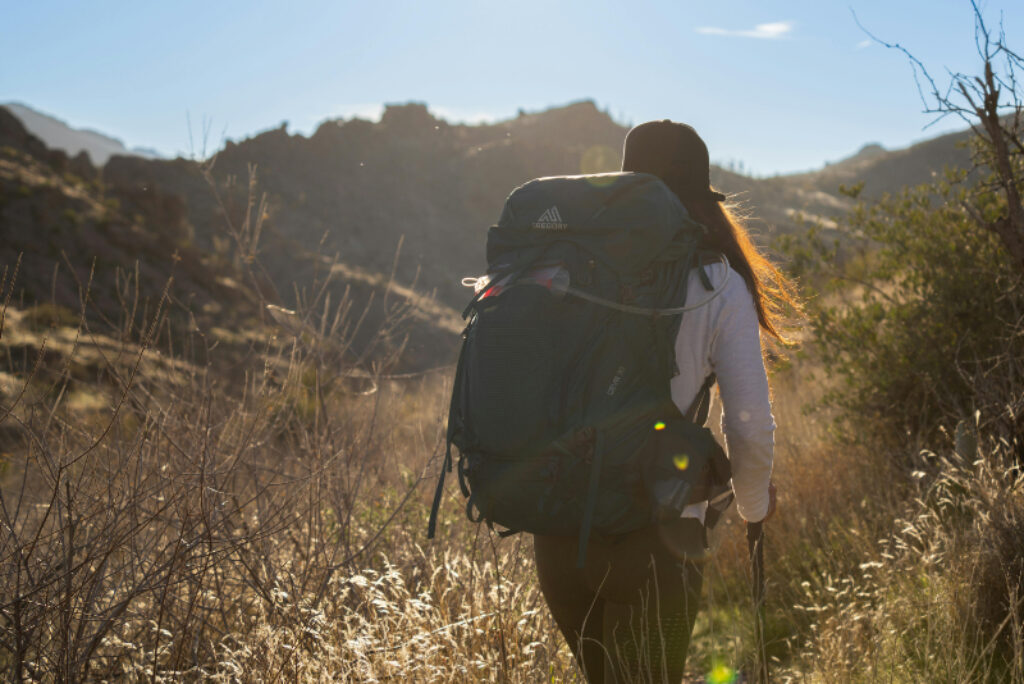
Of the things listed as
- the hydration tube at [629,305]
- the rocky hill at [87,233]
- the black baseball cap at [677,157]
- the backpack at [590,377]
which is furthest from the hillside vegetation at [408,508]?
the rocky hill at [87,233]

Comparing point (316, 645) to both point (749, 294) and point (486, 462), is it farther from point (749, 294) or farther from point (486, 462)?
point (749, 294)

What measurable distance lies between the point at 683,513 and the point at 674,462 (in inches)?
9.0

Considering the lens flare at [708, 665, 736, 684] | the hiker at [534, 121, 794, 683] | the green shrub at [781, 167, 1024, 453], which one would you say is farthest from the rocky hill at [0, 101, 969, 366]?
the lens flare at [708, 665, 736, 684]

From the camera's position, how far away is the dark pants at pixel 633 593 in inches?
64.6

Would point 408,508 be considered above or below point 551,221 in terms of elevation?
below

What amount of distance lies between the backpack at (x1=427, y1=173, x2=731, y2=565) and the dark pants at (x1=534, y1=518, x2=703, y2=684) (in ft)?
0.34

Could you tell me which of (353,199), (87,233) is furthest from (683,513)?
(353,199)

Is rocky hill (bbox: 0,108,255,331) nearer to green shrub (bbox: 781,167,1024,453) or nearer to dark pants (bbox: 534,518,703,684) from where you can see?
green shrub (bbox: 781,167,1024,453)

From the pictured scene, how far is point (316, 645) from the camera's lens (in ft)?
8.57

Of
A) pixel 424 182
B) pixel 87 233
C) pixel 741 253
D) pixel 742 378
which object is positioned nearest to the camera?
pixel 742 378

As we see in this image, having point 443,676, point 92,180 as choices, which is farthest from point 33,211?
point 443,676

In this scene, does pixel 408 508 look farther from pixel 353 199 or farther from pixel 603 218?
pixel 353 199

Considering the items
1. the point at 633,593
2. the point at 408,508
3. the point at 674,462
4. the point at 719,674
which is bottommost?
the point at 719,674

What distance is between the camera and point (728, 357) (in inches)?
64.0
